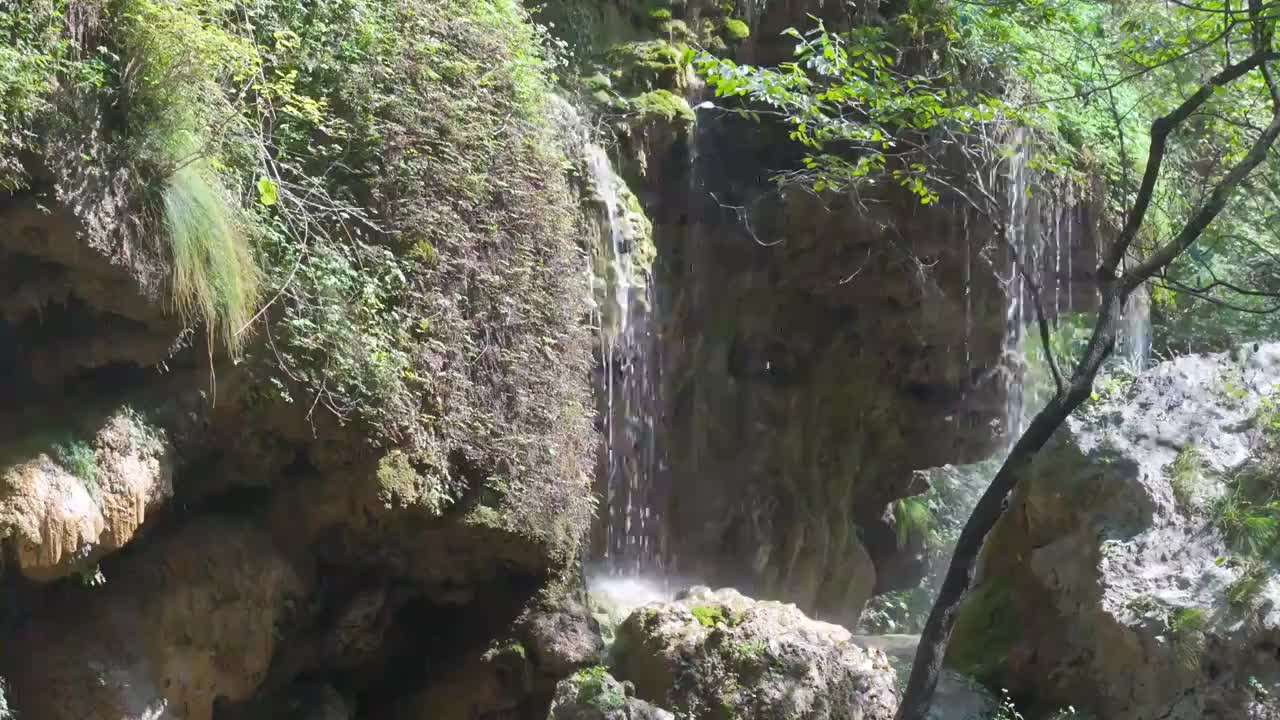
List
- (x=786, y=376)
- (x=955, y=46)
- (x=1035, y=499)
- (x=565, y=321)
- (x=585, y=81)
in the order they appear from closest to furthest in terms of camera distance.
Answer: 1. (x=565, y=321)
2. (x=1035, y=499)
3. (x=585, y=81)
4. (x=955, y=46)
5. (x=786, y=376)

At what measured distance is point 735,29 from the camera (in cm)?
1184

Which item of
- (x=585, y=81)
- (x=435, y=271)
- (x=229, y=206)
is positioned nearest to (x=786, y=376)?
(x=585, y=81)

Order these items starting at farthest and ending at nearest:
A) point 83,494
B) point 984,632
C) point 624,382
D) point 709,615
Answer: point 624,382, point 984,632, point 709,615, point 83,494

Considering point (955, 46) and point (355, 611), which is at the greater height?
point (955, 46)

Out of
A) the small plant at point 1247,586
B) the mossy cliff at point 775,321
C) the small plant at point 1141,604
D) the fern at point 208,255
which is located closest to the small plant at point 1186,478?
the small plant at point 1247,586

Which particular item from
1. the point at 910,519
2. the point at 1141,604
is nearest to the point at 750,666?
the point at 1141,604

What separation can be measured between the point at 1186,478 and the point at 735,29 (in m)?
6.27

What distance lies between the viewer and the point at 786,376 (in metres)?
13.5

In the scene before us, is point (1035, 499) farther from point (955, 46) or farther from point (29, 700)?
point (29, 700)

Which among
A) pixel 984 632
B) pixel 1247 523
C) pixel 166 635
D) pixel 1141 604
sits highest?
pixel 1247 523

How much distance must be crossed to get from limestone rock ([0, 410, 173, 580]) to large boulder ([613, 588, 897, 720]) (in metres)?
3.06

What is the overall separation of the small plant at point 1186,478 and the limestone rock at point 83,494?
6.84 metres

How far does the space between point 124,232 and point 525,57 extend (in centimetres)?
343

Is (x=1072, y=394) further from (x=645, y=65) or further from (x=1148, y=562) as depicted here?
(x=645, y=65)
